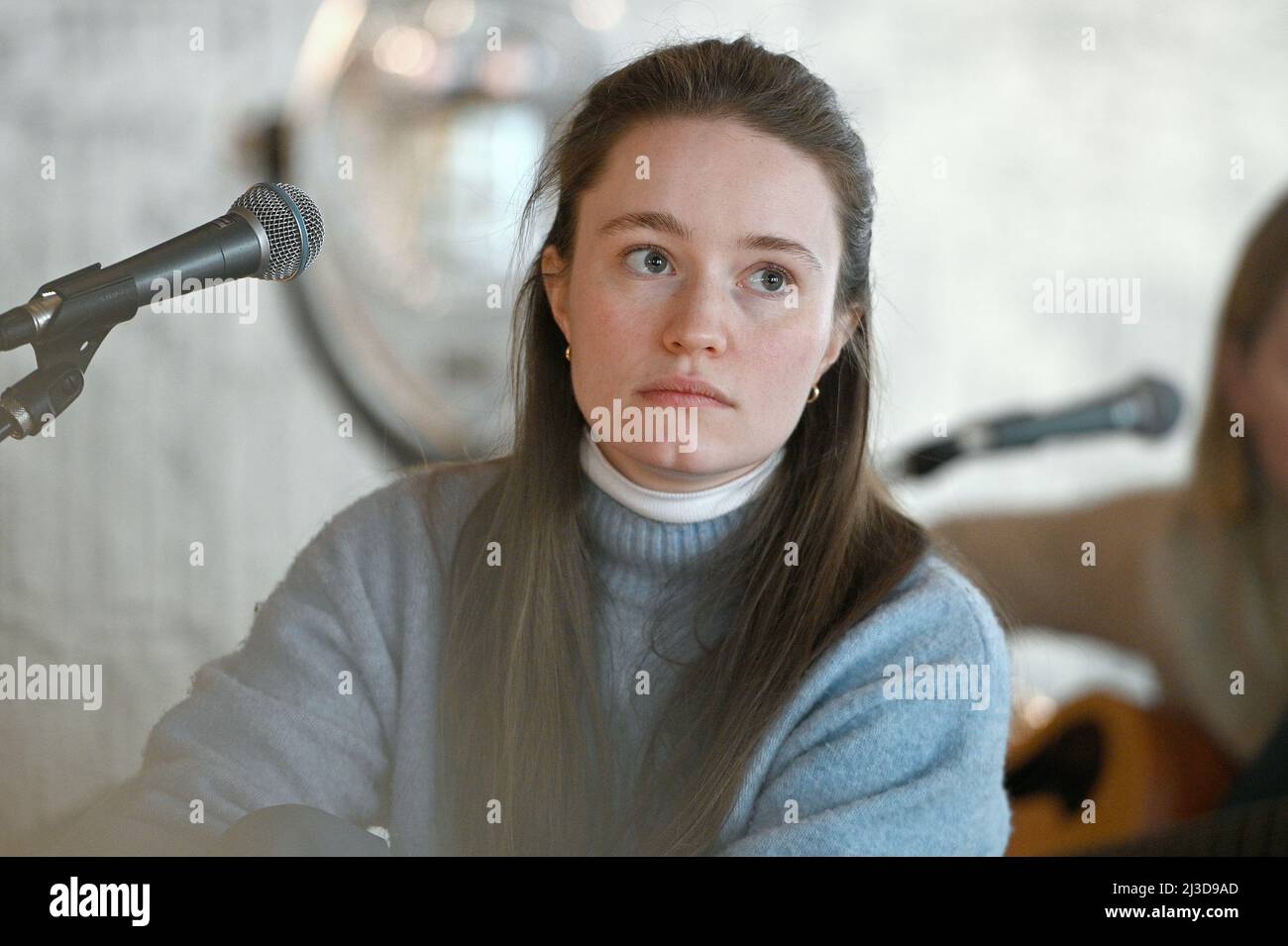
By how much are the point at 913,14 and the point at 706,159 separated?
50.0 inches

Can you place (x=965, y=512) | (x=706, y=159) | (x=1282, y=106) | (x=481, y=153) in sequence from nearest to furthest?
1. (x=706, y=159)
2. (x=481, y=153)
3. (x=965, y=512)
4. (x=1282, y=106)

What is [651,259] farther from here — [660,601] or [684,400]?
[660,601]

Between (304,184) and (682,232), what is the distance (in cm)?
109

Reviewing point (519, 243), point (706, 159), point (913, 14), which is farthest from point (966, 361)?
point (706, 159)

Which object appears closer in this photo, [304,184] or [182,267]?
[182,267]

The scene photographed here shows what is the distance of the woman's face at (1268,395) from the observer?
1.46 metres

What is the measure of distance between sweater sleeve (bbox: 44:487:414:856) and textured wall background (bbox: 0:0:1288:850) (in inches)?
15.2

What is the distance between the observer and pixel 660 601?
74 centimetres

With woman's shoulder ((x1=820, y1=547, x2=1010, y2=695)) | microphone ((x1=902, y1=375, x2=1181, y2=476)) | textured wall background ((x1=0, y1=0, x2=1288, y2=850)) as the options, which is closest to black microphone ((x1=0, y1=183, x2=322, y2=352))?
woman's shoulder ((x1=820, y1=547, x2=1010, y2=695))

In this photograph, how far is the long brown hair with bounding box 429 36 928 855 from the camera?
0.70 m

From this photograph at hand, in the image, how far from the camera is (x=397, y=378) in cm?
168

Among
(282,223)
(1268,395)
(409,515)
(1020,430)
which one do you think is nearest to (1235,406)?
(1268,395)

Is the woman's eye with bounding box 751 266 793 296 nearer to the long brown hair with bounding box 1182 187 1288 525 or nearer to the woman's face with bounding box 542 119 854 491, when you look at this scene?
the woman's face with bounding box 542 119 854 491
